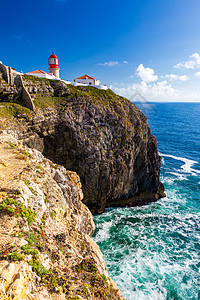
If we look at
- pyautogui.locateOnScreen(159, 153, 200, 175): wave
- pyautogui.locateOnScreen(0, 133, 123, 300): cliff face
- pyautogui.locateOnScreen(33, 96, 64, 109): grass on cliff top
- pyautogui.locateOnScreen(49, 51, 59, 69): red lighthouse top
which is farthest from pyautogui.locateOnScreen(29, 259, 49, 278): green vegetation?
pyautogui.locateOnScreen(159, 153, 200, 175): wave

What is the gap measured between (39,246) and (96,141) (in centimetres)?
2702

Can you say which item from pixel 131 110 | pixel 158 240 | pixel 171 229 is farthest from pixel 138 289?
pixel 131 110

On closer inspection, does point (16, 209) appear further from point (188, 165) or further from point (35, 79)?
point (188, 165)

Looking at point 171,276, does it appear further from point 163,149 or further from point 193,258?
point 163,149

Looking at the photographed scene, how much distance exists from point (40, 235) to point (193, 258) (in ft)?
93.1

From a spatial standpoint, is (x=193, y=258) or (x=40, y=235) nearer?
(x=40, y=235)

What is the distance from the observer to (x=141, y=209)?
37562 millimetres

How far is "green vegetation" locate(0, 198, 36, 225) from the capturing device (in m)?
8.95

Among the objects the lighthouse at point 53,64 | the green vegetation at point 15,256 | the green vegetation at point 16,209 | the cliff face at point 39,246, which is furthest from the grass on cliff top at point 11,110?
the green vegetation at point 15,256

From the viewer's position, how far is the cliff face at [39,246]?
22.5 ft

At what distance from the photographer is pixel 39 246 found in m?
8.51

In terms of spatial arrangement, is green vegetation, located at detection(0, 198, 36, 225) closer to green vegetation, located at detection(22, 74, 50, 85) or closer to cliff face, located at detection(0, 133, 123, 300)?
cliff face, located at detection(0, 133, 123, 300)

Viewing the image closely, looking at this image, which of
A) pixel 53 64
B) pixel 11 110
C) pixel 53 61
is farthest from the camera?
pixel 53 64

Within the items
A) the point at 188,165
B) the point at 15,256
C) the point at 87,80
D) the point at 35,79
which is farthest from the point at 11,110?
the point at 188,165
